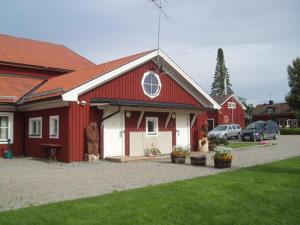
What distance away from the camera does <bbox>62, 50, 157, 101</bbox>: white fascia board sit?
17.3 meters

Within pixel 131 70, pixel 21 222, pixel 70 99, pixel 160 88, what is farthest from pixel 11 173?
pixel 160 88

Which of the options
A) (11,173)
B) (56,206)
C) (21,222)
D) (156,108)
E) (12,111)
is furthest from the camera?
(12,111)

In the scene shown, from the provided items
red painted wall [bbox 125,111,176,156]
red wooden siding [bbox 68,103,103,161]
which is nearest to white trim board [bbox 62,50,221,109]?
red wooden siding [bbox 68,103,103,161]

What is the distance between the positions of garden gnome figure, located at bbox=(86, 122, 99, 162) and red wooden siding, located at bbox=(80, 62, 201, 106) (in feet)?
4.55

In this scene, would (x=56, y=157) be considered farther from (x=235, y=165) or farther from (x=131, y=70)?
(x=235, y=165)

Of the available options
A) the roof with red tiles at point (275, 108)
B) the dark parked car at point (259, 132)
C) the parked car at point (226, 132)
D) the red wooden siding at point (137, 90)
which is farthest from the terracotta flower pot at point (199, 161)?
the roof with red tiles at point (275, 108)

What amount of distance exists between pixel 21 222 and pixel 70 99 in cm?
1110

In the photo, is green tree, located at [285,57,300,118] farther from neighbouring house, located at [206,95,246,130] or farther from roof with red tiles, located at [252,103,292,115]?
neighbouring house, located at [206,95,246,130]

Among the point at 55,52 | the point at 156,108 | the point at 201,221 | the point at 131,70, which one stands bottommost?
the point at 201,221

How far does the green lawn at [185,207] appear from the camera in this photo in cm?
680

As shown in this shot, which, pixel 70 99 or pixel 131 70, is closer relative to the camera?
pixel 70 99

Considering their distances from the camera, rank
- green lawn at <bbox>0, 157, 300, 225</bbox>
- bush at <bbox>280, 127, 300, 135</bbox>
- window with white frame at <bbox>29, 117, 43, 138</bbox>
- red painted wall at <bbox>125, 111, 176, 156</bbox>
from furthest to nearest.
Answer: bush at <bbox>280, 127, 300, 135</bbox>, window with white frame at <bbox>29, 117, 43, 138</bbox>, red painted wall at <bbox>125, 111, 176, 156</bbox>, green lawn at <bbox>0, 157, 300, 225</bbox>

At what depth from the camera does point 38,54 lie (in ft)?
97.0

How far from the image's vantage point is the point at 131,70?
67.2 feet
